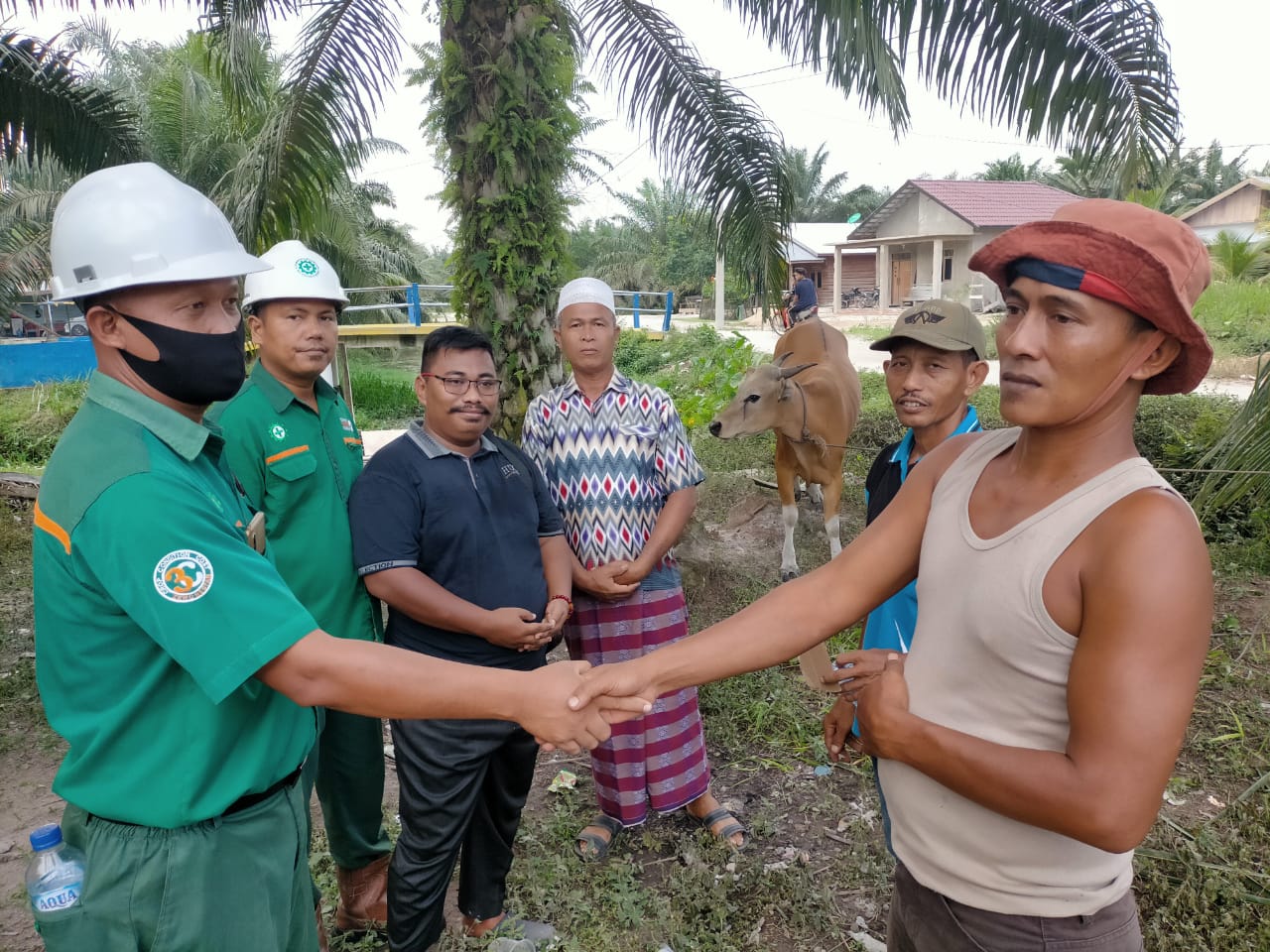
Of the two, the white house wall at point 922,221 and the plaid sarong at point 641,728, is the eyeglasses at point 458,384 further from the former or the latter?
the white house wall at point 922,221

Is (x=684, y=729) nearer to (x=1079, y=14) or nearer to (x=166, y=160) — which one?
(x=1079, y=14)

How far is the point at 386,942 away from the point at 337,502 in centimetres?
147

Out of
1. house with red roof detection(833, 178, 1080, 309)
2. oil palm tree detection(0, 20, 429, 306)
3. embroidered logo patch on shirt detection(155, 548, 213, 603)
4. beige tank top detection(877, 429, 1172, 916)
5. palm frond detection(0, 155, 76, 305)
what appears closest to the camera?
beige tank top detection(877, 429, 1172, 916)

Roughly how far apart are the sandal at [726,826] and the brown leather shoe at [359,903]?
4.05 ft

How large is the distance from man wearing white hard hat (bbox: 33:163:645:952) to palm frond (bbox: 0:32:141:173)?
5.28 m

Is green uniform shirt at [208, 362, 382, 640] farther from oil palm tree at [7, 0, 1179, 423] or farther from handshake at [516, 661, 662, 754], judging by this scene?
oil palm tree at [7, 0, 1179, 423]

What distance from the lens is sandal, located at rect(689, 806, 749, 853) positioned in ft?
10.9

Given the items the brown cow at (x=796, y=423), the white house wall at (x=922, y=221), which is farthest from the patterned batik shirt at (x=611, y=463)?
the white house wall at (x=922, y=221)

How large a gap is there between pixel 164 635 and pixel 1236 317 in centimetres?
2174

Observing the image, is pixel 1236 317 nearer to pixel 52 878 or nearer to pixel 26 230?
pixel 52 878

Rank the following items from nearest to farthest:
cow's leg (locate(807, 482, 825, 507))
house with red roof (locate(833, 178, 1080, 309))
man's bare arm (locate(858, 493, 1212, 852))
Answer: man's bare arm (locate(858, 493, 1212, 852)) → cow's leg (locate(807, 482, 825, 507)) → house with red roof (locate(833, 178, 1080, 309))

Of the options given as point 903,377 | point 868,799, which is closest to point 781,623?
point 903,377

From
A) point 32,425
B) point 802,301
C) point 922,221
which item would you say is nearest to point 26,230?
point 32,425

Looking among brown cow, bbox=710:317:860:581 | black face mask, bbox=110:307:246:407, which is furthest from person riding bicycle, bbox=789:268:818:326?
black face mask, bbox=110:307:246:407
